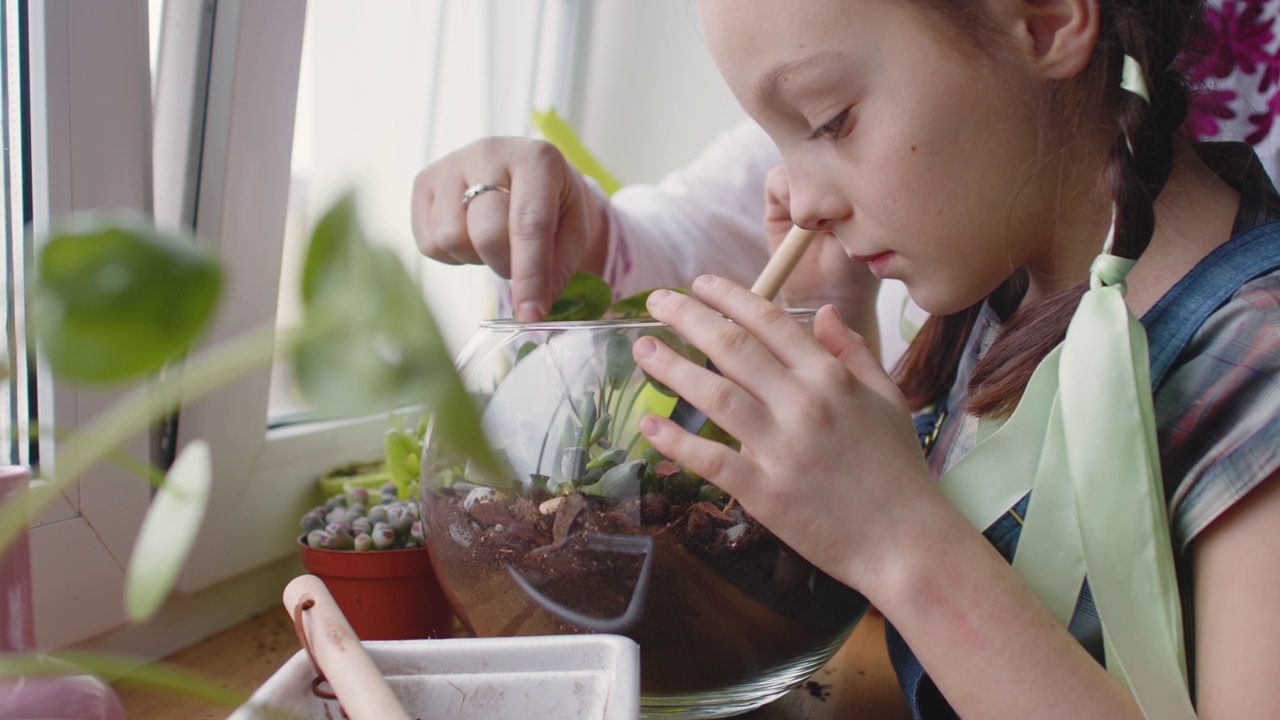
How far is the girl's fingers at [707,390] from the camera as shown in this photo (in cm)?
37

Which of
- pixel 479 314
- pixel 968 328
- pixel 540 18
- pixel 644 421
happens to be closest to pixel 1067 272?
pixel 968 328

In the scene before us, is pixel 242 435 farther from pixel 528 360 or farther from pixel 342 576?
pixel 528 360

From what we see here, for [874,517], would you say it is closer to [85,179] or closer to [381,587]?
[381,587]

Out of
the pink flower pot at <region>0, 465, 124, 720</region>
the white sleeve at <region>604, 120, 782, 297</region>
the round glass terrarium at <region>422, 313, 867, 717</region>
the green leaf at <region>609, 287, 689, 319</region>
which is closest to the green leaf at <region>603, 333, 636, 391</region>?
the round glass terrarium at <region>422, 313, 867, 717</region>

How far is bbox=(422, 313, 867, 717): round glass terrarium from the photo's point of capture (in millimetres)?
371

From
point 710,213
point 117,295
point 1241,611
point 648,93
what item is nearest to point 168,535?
point 117,295

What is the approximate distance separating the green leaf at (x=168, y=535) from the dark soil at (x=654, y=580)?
0.75 ft

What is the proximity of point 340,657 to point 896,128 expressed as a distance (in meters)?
0.33

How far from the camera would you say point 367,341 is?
0.36 feet

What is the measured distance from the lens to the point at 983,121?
0.44 meters

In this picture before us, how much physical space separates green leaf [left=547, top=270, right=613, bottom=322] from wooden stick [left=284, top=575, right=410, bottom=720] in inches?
10.2

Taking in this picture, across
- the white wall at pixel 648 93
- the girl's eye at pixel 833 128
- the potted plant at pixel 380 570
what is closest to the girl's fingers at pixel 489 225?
the potted plant at pixel 380 570

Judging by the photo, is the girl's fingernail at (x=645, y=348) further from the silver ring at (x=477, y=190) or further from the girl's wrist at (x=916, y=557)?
the silver ring at (x=477, y=190)

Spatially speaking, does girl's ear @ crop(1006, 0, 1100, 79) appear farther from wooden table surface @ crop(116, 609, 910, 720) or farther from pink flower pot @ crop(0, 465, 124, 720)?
pink flower pot @ crop(0, 465, 124, 720)
